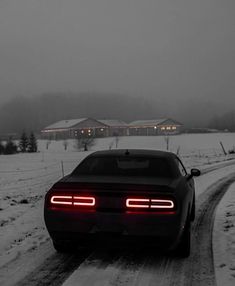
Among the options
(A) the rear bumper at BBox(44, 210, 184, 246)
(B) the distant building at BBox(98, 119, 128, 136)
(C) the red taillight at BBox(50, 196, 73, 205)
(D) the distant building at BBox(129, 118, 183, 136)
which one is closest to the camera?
(A) the rear bumper at BBox(44, 210, 184, 246)

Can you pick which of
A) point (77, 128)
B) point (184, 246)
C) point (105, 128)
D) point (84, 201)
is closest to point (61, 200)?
point (84, 201)

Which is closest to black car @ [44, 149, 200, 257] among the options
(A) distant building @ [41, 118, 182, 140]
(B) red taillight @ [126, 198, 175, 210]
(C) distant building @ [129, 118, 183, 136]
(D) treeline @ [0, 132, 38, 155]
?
(B) red taillight @ [126, 198, 175, 210]

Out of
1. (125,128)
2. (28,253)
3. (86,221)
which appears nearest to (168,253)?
(86,221)

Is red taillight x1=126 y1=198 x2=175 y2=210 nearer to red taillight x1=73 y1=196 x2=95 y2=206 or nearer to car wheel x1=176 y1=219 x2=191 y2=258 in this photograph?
red taillight x1=73 y1=196 x2=95 y2=206

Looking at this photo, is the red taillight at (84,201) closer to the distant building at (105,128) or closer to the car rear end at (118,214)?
the car rear end at (118,214)

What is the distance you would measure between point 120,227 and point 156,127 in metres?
135

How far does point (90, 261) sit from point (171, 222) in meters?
1.32

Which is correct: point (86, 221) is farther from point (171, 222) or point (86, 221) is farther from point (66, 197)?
point (171, 222)

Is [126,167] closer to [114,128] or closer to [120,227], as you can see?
[120,227]

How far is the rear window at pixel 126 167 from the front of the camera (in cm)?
590

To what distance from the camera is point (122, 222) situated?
185 inches

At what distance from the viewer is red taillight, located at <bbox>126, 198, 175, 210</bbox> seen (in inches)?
186

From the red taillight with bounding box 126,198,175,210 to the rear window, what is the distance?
106 centimetres

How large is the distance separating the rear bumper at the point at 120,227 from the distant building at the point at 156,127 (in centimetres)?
→ 13271
